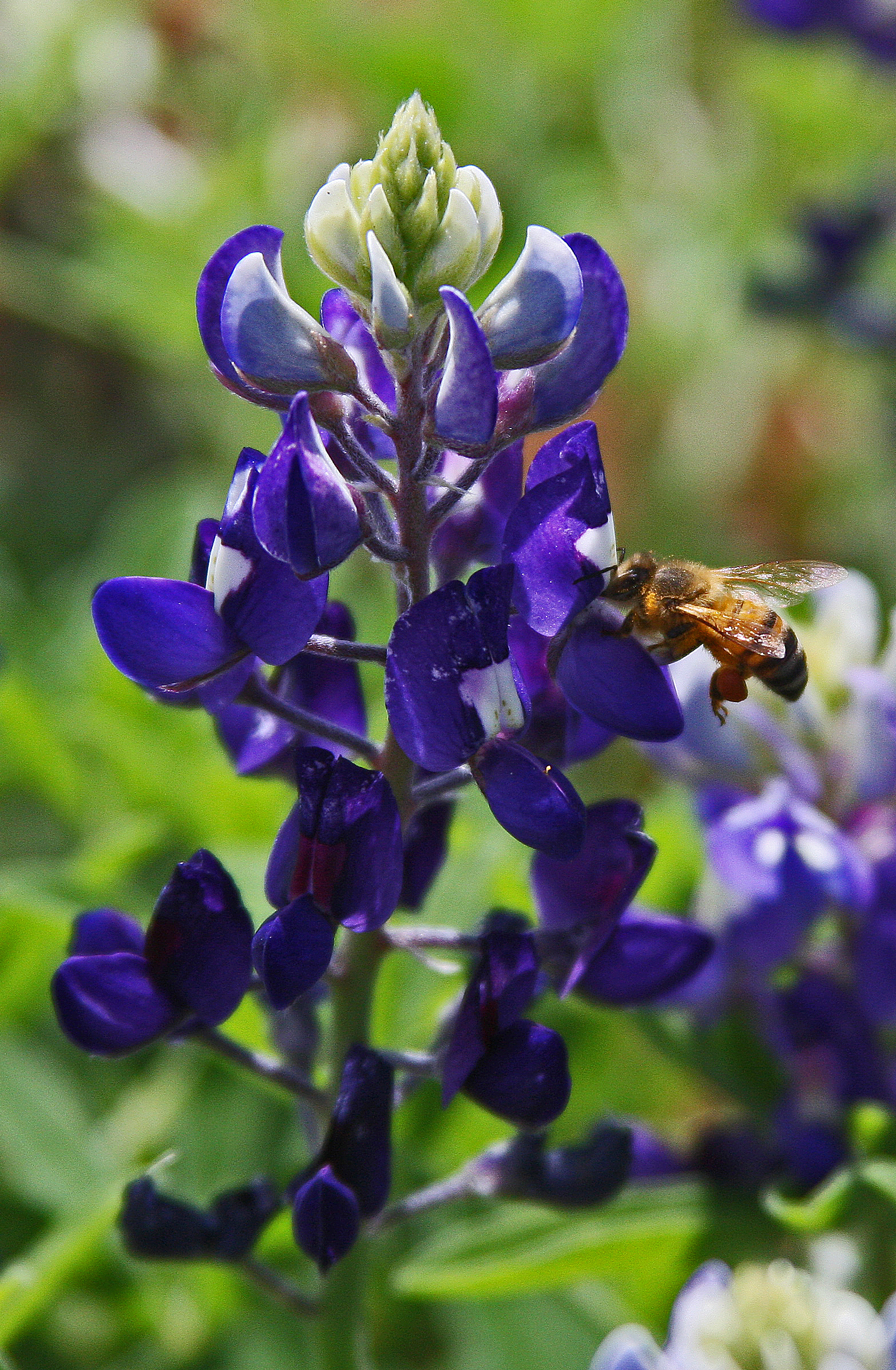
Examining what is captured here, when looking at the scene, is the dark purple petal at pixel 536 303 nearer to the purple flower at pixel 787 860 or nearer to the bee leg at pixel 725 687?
the bee leg at pixel 725 687

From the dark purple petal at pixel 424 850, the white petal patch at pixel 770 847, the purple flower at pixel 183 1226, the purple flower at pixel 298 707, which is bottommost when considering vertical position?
the white petal patch at pixel 770 847

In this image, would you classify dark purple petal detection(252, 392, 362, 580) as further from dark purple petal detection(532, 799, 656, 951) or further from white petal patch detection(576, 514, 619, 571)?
dark purple petal detection(532, 799, 656, 951)

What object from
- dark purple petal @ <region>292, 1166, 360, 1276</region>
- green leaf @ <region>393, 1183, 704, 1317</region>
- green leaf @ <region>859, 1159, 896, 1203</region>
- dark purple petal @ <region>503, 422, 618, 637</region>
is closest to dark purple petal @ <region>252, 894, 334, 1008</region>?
dark purple petal @ <region>292, 1166, 360, 1276</region>

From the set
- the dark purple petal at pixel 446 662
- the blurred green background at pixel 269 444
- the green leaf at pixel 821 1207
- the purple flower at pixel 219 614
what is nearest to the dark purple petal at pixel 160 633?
the purple flower at pixel 219 614

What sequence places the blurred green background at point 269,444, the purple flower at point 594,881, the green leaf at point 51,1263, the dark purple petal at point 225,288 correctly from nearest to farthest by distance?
the dark purple petal at point 225,288, the purple flower at point 594,881, the green leaf at point 51,1263, the blurred green background at point 269,444

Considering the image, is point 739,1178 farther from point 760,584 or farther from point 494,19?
point 494,19

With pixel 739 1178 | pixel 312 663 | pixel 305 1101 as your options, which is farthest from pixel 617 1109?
pixel 312 663
